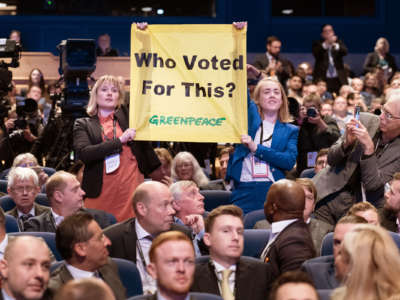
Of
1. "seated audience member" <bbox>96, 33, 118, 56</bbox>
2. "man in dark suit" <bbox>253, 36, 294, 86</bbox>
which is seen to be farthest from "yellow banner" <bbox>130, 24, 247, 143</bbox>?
"seated audience member" <bbox>96, 33, 118, 56</bbox>

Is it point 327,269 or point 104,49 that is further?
point 104,49

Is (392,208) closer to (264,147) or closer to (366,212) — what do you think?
(366,212)

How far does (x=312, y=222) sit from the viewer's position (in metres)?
5.87

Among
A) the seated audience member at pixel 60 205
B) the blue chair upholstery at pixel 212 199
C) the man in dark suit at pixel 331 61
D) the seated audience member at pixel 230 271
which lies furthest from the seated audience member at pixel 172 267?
the man in dark suit at pixel 331 61

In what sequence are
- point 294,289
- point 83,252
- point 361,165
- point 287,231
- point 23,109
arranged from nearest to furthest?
1. point 294,289
2. point 83,252
3. point 287,231
4. point 361,165
5. point 23,109

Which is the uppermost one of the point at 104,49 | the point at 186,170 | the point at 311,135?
the point at 104,49

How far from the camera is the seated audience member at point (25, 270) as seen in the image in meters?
3.96

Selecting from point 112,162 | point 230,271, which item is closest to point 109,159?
point 112,162

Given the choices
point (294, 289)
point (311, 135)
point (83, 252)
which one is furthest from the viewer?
point (311, 135)

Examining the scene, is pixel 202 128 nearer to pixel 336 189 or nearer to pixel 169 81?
pixel 169 81

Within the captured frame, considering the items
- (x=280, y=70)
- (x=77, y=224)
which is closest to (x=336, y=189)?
(x=77, y=224)

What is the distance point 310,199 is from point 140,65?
1.79 meters

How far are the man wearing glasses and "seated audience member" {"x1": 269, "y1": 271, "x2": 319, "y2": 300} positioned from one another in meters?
2.24

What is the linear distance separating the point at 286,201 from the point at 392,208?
1.17m
